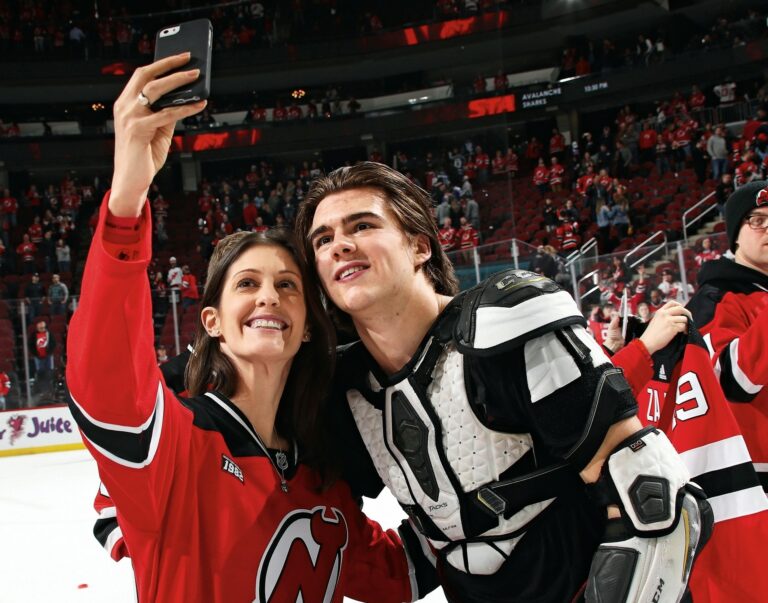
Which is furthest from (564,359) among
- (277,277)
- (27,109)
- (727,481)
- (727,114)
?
(27,109)

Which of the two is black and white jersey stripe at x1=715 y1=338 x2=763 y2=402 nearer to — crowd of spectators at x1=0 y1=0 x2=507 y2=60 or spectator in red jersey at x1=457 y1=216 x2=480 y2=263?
spectator in red jersey at x1=457 y1=216 x2=480 y2=263

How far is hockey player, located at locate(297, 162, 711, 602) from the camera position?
53.7 inches

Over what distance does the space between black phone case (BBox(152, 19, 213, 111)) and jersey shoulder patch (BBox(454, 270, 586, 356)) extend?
69cm

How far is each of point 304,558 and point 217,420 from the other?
0.40 meters

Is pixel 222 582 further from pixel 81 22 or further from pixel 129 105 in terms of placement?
pixel 81 22

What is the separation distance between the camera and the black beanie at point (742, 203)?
2.75m

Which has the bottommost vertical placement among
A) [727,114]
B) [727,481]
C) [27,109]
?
[727,481]

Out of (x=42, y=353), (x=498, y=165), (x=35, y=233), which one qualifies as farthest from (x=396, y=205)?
(x=35, y=233)

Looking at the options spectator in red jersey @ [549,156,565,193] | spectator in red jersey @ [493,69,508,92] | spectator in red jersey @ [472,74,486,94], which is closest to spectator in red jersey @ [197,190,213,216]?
spectator in red jersey @ [472,74,486,94]

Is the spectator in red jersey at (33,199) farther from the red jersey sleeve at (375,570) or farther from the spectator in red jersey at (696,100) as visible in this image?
the red jersey sleeve at (375,570)

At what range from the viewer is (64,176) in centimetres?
2130

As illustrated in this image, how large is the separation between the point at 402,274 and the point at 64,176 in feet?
72.3

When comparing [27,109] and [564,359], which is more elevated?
[27,109]

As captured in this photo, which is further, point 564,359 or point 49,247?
point 49,247
